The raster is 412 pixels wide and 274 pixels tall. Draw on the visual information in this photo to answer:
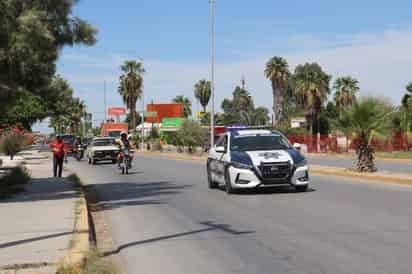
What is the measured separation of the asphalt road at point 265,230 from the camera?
9016mm

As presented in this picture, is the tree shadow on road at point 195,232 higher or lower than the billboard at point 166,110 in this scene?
lower

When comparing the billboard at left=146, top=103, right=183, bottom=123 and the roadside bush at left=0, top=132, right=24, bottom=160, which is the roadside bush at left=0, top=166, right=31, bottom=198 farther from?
the billboard at left=146, top=103, right=183, bottom=123

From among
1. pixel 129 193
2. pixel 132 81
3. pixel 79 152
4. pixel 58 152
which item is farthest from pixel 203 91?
pixel 129 193

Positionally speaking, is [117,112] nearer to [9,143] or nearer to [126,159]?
[9,143]

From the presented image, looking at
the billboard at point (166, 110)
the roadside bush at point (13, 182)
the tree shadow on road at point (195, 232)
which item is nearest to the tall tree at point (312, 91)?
the billboard at point (166, 110)

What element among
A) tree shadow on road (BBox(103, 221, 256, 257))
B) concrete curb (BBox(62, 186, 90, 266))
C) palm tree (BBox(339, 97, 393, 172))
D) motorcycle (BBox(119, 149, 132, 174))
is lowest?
tree shadow on road (BBox(103, 221, 256, 257))

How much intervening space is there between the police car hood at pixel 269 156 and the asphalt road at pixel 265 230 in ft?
2.89

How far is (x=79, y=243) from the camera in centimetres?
1009

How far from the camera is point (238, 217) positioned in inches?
551

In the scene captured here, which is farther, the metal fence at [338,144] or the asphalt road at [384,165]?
the metal fence at [338,144]

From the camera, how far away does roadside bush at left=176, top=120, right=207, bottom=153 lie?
5825 cm

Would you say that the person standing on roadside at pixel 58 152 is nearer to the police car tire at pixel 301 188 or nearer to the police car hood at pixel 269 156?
the police car hood at pixel 269 156

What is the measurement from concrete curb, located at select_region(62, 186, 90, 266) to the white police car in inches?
212

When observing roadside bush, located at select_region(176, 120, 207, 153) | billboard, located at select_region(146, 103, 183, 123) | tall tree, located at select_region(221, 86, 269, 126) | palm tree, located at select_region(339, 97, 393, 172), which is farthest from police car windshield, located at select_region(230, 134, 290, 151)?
billboard, located at select_region(146, 103, 183, 123)
